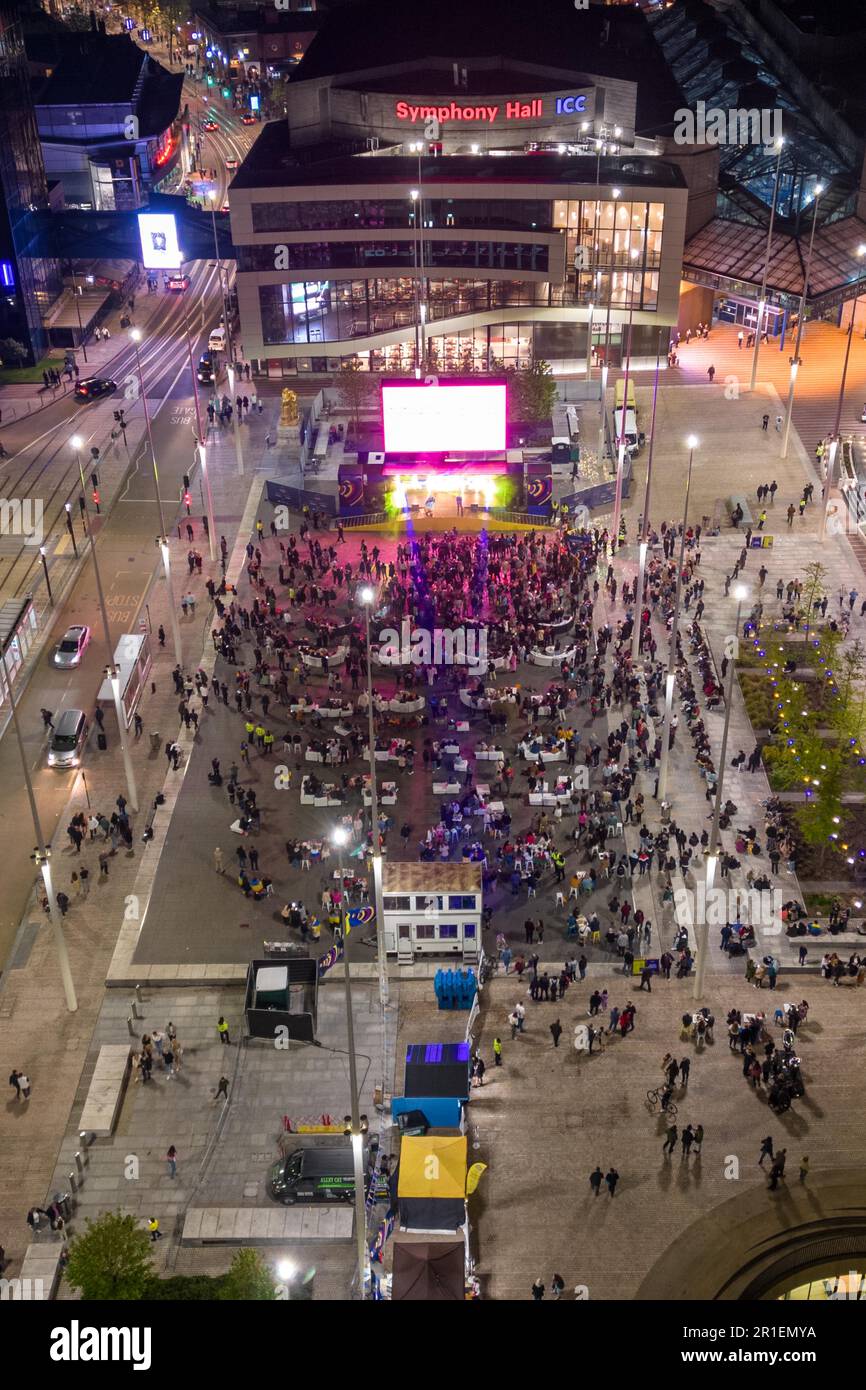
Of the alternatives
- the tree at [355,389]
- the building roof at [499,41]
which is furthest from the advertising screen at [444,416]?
the building roof at [499,41]

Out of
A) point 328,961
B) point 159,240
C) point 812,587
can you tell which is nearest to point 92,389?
point 159,240

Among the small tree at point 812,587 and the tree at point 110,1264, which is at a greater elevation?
the small tree at point 812,587

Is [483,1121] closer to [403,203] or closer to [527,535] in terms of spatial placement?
[527,535]

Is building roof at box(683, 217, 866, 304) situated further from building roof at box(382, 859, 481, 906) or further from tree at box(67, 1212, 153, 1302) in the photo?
tree at box(67, 1212, 153, 1302)

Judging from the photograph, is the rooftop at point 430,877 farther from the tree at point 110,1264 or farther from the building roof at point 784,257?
the building roof at point 784,257

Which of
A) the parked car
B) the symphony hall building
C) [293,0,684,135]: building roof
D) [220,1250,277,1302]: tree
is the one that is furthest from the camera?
[293,0,684,135]: building roof

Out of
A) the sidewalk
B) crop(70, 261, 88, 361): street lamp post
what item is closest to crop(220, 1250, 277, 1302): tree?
the sidewalk
